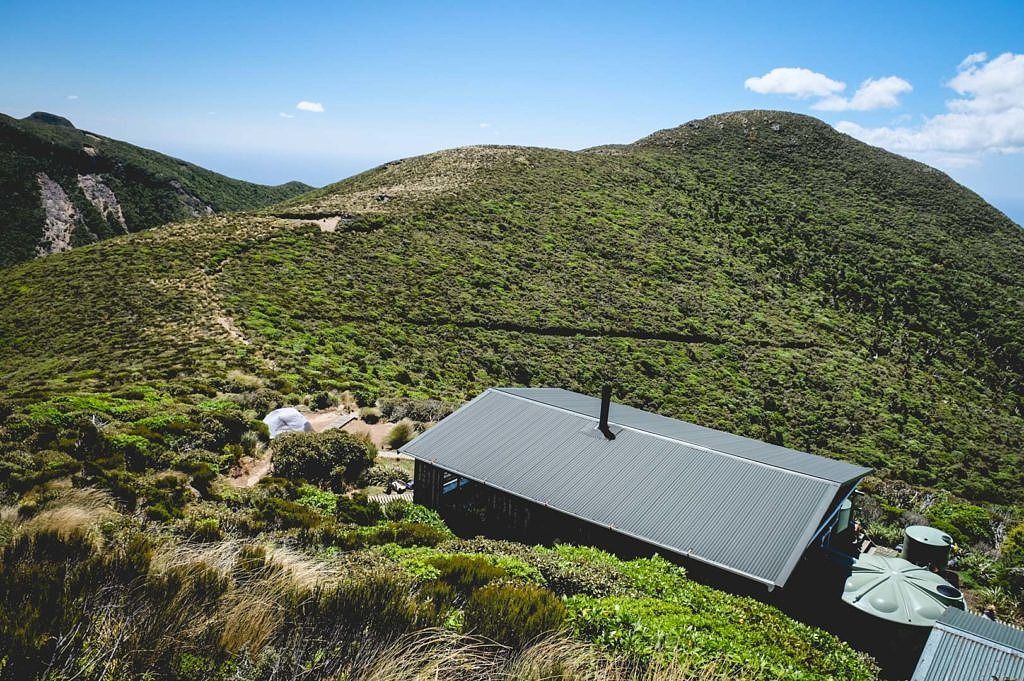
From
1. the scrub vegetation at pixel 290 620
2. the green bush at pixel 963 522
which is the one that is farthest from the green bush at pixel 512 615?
the green bush at pixel 963 522

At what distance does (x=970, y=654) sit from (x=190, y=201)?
123m

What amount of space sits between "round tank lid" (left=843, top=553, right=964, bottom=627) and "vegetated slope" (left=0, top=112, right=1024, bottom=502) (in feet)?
64.2

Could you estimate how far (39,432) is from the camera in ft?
51.2

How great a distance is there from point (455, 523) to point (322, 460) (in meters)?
4.62

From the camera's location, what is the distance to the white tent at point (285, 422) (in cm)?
2049

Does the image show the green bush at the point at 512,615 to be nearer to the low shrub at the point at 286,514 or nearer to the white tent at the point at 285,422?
the low shrub at the point at 286,514

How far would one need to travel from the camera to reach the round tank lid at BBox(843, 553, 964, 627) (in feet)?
43.1

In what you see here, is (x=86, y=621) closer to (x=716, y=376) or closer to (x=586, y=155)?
(x=716, y=376)

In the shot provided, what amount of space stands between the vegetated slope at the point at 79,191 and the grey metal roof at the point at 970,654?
316 feet

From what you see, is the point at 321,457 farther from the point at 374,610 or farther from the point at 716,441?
the point at 374,610

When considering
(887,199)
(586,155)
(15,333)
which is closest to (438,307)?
(15,333)

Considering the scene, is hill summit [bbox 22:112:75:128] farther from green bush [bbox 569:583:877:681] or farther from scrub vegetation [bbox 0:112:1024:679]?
green bush [bbox 569:583:877:681]

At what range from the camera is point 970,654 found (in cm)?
984

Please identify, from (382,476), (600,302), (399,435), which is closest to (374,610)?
(382,476)
